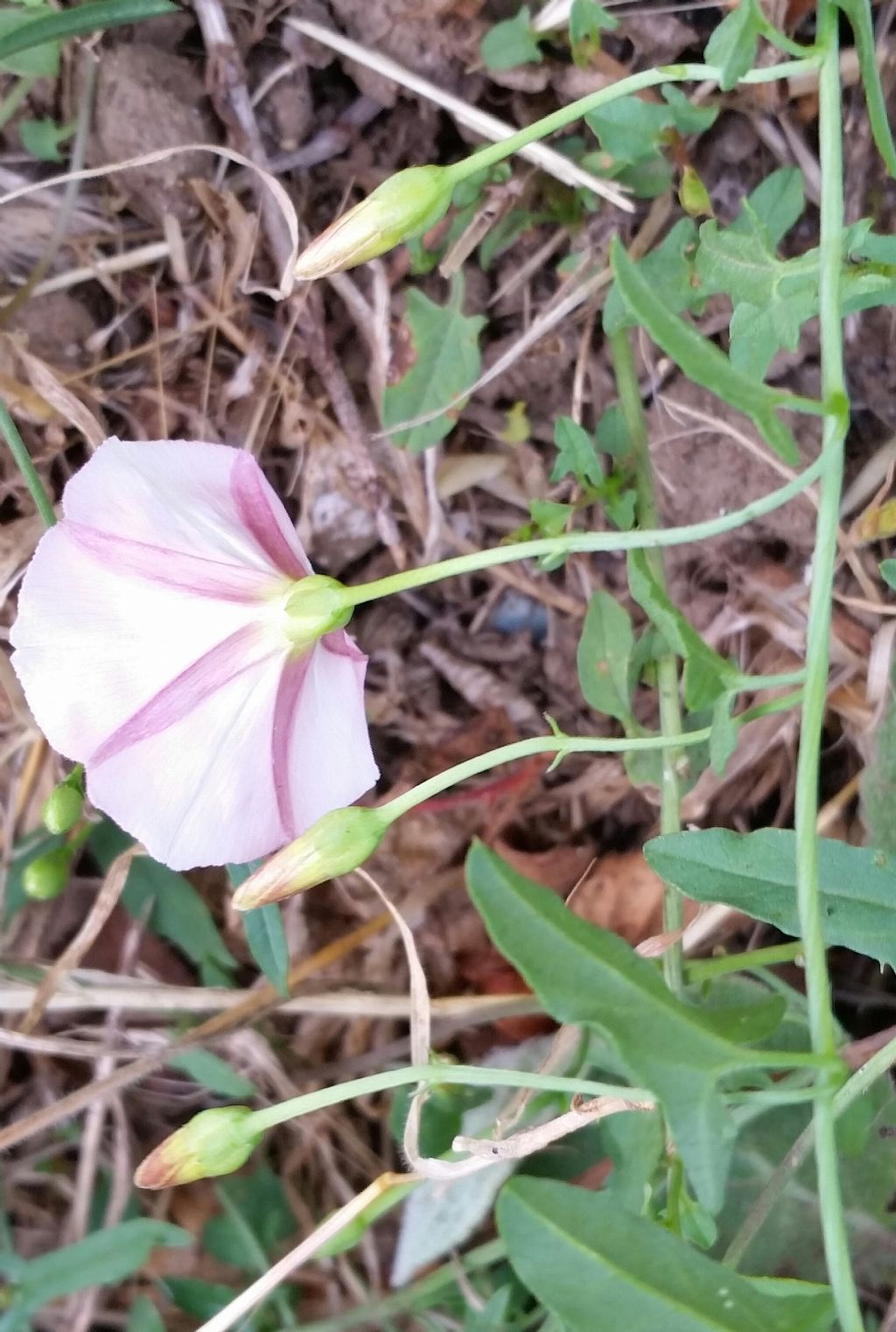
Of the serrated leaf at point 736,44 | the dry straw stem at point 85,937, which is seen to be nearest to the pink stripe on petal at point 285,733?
the dry straw stem at point 85,937

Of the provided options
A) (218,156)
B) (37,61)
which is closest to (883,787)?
(218,156)

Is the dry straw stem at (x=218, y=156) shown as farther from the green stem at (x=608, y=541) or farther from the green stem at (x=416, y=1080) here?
the green stem at (x=416, y=1080)

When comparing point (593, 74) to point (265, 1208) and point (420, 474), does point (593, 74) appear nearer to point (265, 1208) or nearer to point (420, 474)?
point (420, 474)

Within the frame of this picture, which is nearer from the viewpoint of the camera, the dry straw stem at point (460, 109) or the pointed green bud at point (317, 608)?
the pointed green bud at point (317, 608)

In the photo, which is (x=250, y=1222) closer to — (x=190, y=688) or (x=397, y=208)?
(x=190, y=688)

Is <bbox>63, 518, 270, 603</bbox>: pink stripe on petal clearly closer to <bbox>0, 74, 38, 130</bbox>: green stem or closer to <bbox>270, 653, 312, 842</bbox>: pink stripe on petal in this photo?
<bbox>270, 653, 312, 842</bbox>: pink stripe on petal
